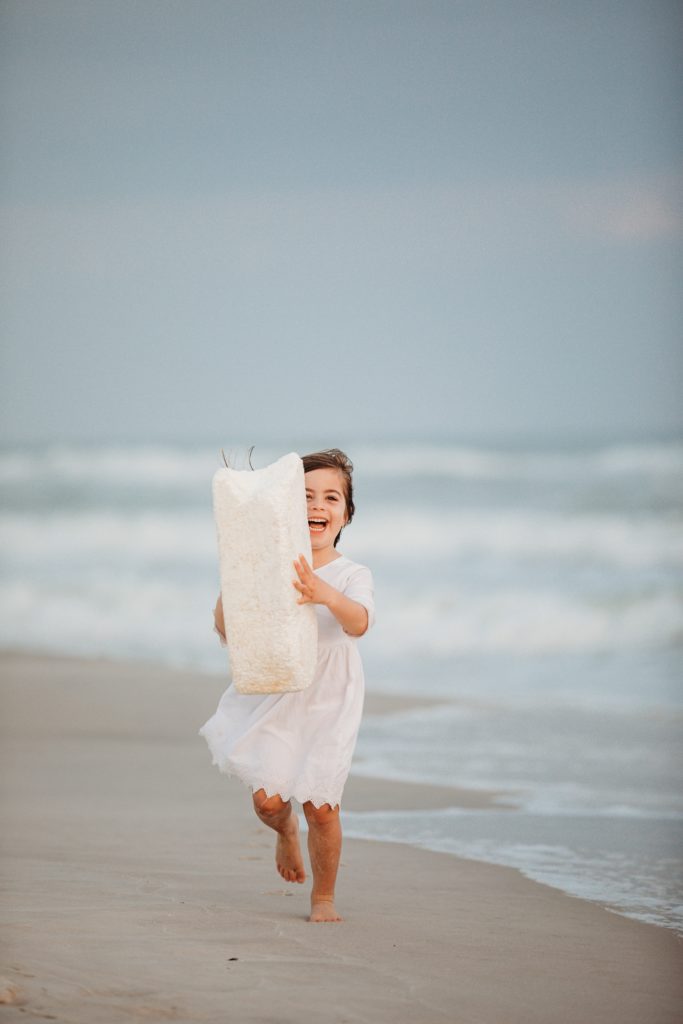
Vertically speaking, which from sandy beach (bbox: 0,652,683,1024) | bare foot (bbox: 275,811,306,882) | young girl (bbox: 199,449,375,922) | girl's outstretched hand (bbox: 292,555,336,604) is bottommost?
sandy beach (bbox: 0,652,683,1024)

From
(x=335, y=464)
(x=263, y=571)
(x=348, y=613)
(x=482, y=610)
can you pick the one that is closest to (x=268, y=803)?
(x=348, y=613)

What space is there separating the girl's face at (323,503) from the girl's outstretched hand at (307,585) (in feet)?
1.36

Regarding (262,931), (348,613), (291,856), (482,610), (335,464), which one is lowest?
(262,931)

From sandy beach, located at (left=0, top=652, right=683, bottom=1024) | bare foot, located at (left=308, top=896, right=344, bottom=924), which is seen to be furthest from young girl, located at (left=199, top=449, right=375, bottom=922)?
sandy beach, located at (left=0, top=652, right=683, bottom=1024)

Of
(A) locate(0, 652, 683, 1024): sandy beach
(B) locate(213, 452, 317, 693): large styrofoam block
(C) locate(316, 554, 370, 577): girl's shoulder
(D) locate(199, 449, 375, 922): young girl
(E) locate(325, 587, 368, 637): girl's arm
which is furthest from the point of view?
(C) locate(316, 554, 370, 577): girl's shoulder

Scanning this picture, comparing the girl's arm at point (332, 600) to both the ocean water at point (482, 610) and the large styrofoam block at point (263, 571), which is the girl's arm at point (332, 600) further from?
the ocean water at point (482, 610)

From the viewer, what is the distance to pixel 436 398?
1725 cm

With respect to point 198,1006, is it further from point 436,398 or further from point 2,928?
point 436,398

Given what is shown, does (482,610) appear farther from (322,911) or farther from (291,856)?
(322,911)

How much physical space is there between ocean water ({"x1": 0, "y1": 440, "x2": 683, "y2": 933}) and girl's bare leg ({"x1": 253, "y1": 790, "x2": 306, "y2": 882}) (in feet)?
2.60

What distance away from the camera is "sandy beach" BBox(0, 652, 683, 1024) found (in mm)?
2248

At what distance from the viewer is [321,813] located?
3.04 m

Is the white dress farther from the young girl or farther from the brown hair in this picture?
the brown hair

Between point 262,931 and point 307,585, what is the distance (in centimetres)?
75
